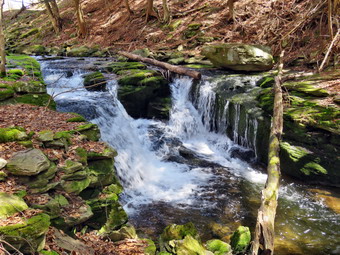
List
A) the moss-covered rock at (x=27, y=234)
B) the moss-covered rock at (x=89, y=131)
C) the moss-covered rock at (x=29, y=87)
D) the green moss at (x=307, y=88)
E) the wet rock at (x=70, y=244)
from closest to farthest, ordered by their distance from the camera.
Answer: the moss-covered rock at (x=27, y=234), the wet rock at (x=70, y=244), the moss-covered rock at (x=89, y=131), the moss-covered rock at (x=29, y=87), the green moss at (x=307, y=88)

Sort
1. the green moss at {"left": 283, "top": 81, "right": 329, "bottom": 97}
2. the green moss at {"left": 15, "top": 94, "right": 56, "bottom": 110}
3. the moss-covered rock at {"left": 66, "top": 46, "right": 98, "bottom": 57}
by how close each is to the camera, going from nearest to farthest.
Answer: the green moss at {"left": 15, "top": 94, "right": 56, "bottom": 110} → the green moss at {"left": 283, "top": 81, "right": 329, "bottom": 97} → the moss-covered rock at {"left": 66, "top": 46, "right": 98, "bottom": 57}

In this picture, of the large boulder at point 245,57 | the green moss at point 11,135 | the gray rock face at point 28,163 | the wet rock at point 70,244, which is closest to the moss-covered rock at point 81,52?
the large boulder at point 245,57

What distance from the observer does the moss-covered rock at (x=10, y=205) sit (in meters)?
→ 3.19

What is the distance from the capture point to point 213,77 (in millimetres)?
11641

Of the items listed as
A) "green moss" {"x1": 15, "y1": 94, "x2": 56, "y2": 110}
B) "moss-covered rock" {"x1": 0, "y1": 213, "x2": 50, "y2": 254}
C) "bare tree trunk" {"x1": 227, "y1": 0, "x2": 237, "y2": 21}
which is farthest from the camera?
"bare tree trunk" {"x1": 227, "y1": 0, "x2": 237, "y2": 21}

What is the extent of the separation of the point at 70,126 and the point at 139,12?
18.6 metres

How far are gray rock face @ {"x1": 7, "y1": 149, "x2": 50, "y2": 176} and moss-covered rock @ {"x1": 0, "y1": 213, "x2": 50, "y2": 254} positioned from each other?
1.01m

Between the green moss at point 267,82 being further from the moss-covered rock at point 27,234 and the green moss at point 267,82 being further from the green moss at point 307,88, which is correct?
the moss-covered rock at point 27,234

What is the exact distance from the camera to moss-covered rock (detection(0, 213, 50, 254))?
2.87 meters

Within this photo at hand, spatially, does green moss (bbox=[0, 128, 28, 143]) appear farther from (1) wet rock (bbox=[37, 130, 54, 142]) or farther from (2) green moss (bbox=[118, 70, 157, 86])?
(2) green moss (bbox=[118, 70, 157, 86])

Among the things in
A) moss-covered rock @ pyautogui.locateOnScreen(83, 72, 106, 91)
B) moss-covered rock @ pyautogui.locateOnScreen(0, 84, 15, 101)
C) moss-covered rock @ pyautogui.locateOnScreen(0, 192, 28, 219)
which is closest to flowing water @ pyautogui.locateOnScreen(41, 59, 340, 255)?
moss-covered rock @ pyautogui.locateOnScreen(83, 72, 106, 91)

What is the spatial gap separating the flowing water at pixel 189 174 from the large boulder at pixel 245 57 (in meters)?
1.54

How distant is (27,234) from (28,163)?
4.71 feet

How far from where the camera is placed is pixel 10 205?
3305 mm
